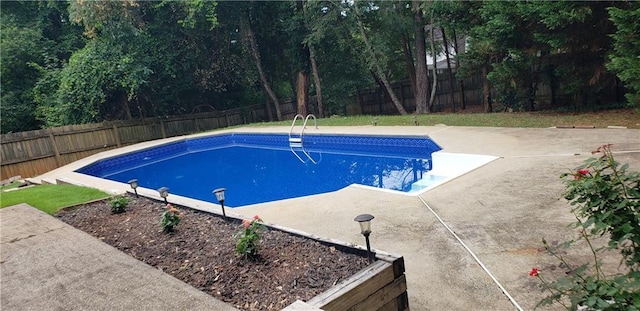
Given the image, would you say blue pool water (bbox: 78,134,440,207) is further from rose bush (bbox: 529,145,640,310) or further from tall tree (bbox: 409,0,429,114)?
tall tree (bbox: 409,0,429,114)

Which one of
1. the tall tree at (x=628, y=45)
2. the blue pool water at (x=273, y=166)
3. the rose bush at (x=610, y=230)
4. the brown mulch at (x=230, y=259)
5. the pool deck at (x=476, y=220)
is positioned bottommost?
the blue pool water at (x=273, y=166)

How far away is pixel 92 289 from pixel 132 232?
55.3 inches

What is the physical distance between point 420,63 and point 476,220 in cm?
1089

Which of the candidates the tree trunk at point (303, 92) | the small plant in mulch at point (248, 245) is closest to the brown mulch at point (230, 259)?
the small plant in mulch at point (248, 245)

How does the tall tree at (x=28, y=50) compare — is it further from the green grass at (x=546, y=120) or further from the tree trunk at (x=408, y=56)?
the tree trunk at (x=408, y=56)

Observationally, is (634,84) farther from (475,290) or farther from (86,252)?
(86,252)

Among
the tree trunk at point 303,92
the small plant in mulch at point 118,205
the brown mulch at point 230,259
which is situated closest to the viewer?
the brown mulch at point 230,259

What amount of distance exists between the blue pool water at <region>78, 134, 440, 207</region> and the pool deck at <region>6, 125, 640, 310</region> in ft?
5.64

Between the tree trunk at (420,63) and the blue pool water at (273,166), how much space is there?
4832 mm

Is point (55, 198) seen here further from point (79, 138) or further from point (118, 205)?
point (79, 138)

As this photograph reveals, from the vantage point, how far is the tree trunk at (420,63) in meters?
12.5

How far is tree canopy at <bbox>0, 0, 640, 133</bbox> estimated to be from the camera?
27.8ft

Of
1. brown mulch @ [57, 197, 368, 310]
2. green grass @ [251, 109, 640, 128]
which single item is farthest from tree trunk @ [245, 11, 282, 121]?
brown mulch @ [57, 197, 368, 310]

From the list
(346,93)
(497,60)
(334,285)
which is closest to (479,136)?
(497,60)
